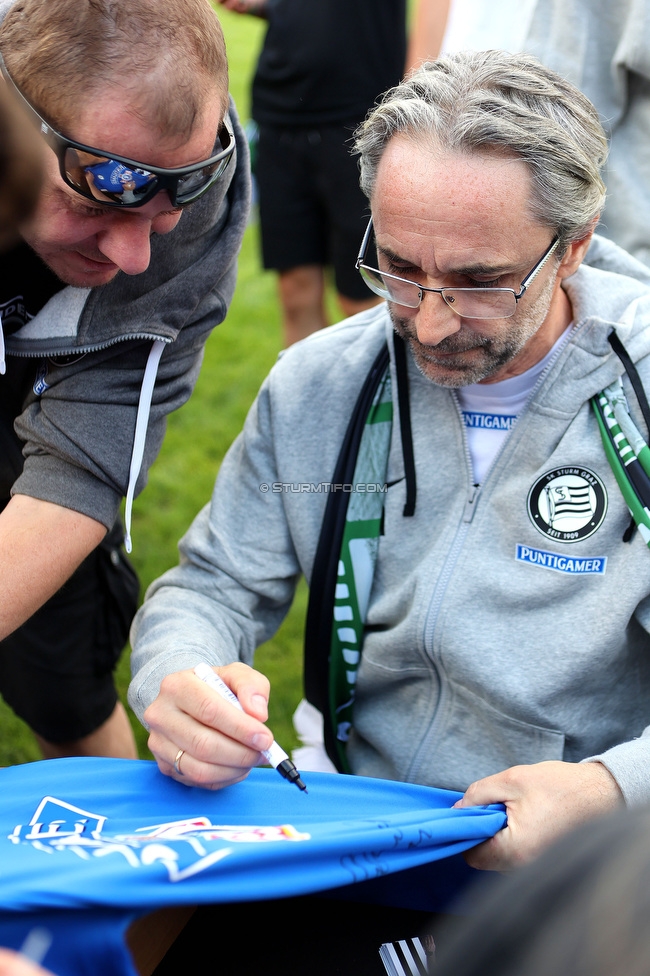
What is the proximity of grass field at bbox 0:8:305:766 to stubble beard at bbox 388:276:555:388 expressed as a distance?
172 cm

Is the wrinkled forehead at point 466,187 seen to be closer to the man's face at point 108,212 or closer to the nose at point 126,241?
the man's face at point 108,212

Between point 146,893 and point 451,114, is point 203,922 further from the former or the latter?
point 451,114

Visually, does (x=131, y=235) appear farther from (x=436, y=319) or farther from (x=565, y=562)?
(x=565, y=562)

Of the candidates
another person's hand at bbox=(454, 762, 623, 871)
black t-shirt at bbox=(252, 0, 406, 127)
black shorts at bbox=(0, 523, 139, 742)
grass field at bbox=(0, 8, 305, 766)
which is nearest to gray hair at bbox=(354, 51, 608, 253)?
another person's hand at bbox=(454, 762, 623, 871)

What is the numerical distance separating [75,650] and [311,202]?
7.78 feet

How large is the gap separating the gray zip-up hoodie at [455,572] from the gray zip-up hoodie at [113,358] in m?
0.26

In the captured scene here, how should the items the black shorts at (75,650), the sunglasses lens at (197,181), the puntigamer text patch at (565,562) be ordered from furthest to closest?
the black shorts at (75,650), the puntigamer text patch at (565,562), the sunglasses lens at (197,181)

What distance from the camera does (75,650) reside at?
99.9 inches

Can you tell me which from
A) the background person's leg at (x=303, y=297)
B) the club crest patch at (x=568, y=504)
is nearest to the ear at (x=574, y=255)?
the club crest patch at (x=568, y=504)

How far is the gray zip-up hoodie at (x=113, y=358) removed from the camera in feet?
5.98

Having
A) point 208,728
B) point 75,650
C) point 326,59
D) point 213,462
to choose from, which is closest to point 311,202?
point 326,59

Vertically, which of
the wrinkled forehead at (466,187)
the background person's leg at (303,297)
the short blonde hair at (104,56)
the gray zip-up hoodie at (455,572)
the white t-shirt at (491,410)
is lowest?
the background person's leg at (303,297)

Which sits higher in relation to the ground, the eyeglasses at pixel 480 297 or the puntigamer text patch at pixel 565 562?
the eyeglasses at pixel 480 297

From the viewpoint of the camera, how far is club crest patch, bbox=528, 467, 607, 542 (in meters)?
1.86
